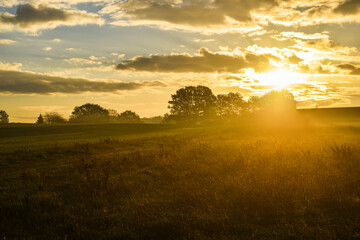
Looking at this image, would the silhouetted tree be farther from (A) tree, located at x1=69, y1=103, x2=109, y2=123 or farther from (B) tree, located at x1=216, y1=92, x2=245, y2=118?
(B) tree, located at x1=216, y1=92, x2=245, y2=118

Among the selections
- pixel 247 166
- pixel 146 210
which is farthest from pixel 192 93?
pixel 146 210

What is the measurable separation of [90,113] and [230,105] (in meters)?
59.8

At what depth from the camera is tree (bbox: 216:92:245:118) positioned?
302 feet

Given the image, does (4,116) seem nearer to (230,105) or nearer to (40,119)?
(40,119)

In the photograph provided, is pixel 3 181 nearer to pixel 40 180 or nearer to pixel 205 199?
pixel 40 180

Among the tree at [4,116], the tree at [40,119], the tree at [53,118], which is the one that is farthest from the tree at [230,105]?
the tree at [4,116]

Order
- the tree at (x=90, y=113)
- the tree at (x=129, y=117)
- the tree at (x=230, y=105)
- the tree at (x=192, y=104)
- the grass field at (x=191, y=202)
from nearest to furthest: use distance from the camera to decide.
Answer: the grass field at (x=191, y=202)
the tree at (x=192, y=104)
the tree at (x=230, y=105)
the tree at (x=90, y=113)
the tree at (x=129, y=117)

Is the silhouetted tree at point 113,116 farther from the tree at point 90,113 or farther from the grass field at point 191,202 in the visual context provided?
the grass field at point 191,202

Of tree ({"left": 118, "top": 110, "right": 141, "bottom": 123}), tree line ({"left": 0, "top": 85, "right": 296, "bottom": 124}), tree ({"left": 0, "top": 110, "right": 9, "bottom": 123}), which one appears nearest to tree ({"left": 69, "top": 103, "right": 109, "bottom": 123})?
tree line ({"left": 0, "top": 85, "right": 296, "bottom": 124})

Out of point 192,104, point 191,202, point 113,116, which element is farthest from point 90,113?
point 191,202

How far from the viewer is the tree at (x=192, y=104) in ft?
269

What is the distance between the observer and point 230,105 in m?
95.2

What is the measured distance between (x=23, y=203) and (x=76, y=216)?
8.01 feet

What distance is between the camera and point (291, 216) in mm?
7375
